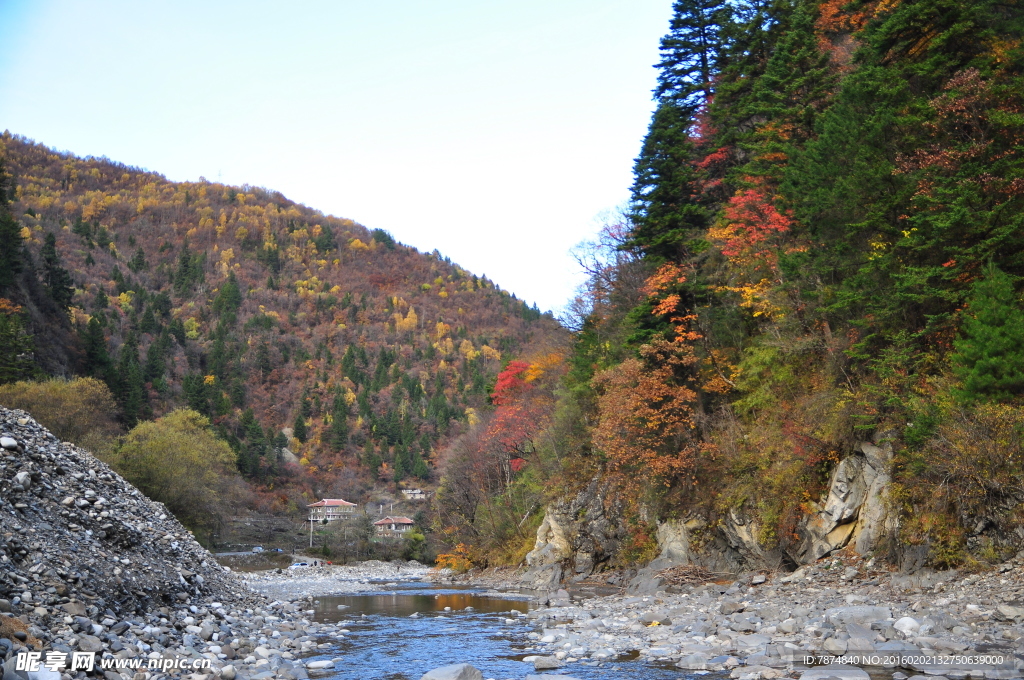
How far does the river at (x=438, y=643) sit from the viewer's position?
12.8 metres

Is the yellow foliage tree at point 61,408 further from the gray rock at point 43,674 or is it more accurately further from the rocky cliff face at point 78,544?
the gray rock at point 43,674

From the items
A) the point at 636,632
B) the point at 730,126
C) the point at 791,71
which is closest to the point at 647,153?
the point at 730,126

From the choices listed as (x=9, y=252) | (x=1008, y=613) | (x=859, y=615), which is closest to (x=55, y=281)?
(x=9, y=252)

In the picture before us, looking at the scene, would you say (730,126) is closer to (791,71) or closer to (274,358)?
(791,71)

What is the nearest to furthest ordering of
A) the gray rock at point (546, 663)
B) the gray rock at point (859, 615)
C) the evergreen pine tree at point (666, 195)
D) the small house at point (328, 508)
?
the gray rock at point (859, 615), the gray rock at point (546, 663), the evergreen pine tree at point (666, 195), the small house at point (328, 508)

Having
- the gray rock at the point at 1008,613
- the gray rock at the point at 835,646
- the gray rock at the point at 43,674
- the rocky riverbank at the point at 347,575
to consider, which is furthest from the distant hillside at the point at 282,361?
the gray rock at the point at 1008,613

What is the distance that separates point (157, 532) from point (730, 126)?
2675cm

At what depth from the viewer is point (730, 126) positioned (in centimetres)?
3091

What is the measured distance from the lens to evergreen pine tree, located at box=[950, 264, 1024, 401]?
14.6m

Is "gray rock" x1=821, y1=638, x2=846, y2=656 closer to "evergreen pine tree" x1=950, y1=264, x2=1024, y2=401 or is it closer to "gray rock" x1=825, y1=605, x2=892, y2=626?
"gray rock" x1=825, y1=605, x2=892, y2=626

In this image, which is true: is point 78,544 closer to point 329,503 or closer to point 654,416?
point 654,416

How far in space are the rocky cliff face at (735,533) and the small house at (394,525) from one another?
217 feet

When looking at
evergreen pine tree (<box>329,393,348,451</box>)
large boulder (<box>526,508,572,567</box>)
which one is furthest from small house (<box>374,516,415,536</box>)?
large boulder (<box>526,508,572,567</box>)

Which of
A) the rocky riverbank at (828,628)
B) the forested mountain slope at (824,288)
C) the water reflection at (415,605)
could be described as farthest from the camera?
the water reflection at (415,605)
